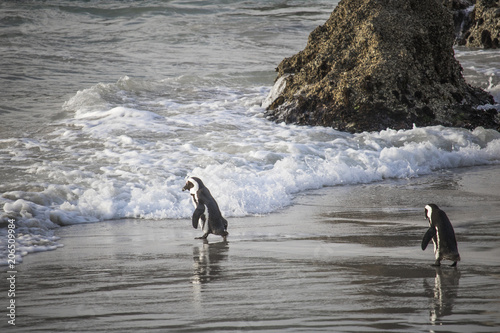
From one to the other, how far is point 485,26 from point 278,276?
15.5 m

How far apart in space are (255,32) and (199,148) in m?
13.3

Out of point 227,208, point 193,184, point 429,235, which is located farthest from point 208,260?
point 227,208

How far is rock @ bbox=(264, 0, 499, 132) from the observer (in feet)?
31.7

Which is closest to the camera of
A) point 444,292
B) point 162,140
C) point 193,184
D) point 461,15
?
point 444,292

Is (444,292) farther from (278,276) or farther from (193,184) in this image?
(193,184)

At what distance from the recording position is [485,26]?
17062 millimetres

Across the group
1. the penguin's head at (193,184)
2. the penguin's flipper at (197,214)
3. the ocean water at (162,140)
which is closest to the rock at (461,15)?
the ocean water at (162,140)

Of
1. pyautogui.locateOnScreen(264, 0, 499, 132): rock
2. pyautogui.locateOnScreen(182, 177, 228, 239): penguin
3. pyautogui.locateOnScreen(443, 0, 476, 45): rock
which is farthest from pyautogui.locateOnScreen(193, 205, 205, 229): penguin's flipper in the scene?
pyautogui.locateOnScreen(443, 0, 476, 45): rock

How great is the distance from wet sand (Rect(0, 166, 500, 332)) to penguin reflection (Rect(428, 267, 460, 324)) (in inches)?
0.4

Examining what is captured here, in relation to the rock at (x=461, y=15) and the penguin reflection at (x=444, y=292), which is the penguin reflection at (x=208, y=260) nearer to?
the penguin reflection at (x=444, y=292)

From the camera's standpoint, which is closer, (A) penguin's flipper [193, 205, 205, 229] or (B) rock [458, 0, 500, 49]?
(A) penguin's flipper [193, 205, 205, 229]

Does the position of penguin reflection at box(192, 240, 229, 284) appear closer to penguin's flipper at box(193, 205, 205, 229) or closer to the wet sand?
the wet sand

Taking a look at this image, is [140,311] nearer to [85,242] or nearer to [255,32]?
[85,242]

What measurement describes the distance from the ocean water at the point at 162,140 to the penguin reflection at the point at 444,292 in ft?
9.20
